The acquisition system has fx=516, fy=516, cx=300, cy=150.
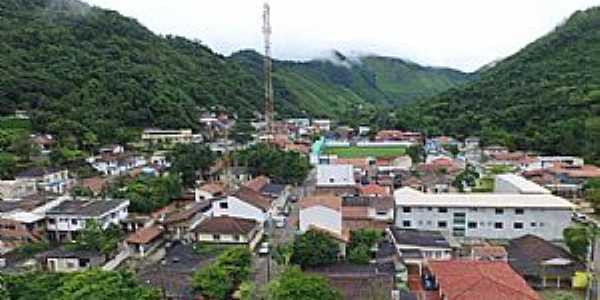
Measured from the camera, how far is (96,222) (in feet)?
64.9

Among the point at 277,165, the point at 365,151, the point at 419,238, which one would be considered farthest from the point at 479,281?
the point at 365,151

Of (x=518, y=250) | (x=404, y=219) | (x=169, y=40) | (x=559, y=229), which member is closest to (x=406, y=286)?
(x=518, y=250)

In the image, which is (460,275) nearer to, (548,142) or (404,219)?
(404,219)

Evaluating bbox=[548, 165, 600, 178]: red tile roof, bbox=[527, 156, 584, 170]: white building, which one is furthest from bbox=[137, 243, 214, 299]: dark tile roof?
bbox=[527, 156, 584, 170]: white building

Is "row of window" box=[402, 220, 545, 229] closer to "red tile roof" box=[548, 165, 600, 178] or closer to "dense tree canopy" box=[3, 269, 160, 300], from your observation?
"red tile roof" box=[548, 165, 600, 178]

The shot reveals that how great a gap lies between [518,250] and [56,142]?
103ft

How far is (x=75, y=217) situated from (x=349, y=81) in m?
115

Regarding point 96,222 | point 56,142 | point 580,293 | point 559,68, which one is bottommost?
point 580,293

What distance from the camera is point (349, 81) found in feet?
434

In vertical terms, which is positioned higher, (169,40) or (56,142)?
(169,40)

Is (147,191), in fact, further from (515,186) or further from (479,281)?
(515,186)

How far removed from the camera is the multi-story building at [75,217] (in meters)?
20.7

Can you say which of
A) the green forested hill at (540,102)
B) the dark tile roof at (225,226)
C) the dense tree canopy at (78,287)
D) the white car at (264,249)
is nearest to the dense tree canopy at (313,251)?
the white car at (264,249)

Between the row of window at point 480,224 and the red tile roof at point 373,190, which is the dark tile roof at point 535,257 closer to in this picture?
the row of window at point 480,224
